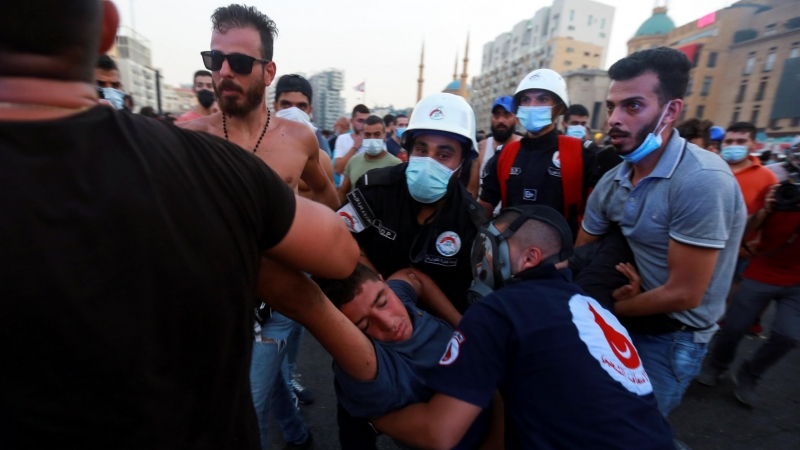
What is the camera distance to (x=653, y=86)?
1911 mm

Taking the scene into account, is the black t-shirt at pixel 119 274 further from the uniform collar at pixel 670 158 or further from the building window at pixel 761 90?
the building window at pixel 761 90

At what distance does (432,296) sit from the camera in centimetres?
221

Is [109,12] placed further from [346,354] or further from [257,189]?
[346,354]

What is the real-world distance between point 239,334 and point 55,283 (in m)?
0.35

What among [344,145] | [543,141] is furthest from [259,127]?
[344,145]

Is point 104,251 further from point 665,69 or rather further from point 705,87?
point 705,87

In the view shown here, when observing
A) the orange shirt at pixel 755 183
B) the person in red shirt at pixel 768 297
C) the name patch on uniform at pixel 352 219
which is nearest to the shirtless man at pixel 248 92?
the name patch on uniform at pixel 352 219

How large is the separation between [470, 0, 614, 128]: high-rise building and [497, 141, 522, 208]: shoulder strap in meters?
66.6

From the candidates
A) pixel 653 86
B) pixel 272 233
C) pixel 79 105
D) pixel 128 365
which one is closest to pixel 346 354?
pixel 272 233

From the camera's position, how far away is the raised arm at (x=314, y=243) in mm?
851

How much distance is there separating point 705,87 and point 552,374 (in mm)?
55979

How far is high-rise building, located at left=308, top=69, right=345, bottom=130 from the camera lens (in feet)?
244

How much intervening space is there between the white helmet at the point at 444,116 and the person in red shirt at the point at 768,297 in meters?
2.62

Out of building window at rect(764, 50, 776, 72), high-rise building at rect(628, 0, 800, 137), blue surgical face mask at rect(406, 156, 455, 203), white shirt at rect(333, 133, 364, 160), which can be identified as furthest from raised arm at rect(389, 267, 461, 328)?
building window at rect(764, 50, 776, 72)
